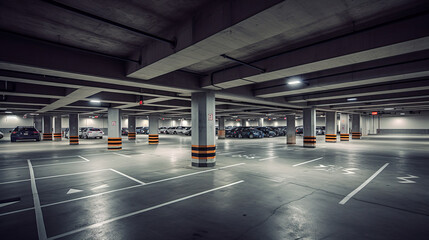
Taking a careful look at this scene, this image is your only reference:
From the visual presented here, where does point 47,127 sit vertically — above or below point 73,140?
above

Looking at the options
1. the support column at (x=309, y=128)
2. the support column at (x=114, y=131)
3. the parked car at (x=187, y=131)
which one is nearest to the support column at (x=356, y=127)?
the support column at (x=309, y=128)

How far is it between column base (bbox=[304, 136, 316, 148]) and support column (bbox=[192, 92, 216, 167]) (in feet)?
37.9

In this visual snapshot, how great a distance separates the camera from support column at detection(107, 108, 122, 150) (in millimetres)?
15758

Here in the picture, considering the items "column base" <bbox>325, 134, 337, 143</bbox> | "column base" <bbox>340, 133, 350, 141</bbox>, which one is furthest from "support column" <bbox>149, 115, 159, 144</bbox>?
"column base" <bbox>340, 133, 350, 141</bbox>

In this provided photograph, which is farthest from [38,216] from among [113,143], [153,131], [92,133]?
[92,133]

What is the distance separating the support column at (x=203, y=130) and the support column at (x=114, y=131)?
30.0 feet

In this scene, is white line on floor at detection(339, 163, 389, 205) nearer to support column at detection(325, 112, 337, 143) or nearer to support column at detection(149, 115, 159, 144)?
support column at detection(325, 112, 337, 143)

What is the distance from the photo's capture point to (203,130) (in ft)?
30.5

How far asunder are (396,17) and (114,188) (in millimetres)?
8035

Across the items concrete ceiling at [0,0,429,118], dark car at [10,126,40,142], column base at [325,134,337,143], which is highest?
concrete ceiling at [0,0,429,118]

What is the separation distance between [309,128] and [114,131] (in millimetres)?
16245

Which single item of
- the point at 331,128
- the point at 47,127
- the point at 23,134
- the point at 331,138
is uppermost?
the point at 47,127

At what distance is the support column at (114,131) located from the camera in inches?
620

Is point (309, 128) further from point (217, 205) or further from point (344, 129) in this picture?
point (217, 205)
